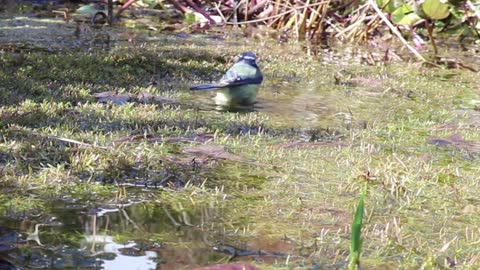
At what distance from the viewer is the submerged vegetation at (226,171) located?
191 centimetres

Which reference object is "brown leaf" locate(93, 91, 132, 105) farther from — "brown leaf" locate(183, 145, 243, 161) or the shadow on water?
the shadow on water

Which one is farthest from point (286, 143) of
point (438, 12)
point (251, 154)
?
point (438, 12)

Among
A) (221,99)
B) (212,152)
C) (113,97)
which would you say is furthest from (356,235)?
(221,99)

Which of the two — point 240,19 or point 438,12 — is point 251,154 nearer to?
point 438,12

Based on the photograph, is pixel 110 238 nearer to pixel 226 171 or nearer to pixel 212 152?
pixel 226 171

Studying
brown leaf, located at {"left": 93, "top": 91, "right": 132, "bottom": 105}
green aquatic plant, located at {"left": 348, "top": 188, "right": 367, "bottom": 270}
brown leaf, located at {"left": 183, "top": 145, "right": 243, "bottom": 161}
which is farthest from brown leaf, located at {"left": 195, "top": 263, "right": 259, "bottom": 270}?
brown leaf, located at {"left": 93, "top": 91, "right": 132, "bottom": 105}

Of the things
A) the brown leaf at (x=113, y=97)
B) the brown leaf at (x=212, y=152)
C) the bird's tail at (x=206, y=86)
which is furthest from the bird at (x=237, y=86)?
the brown leaf at (x=212, y=152)

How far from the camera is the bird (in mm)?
4355

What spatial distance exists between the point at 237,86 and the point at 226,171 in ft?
5.93

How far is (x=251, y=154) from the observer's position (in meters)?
2.93

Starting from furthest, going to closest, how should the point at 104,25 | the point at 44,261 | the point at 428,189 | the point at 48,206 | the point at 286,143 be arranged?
1. the point at 104,25
2. the point at 286,143
3. the point at 428,189
4. the point at 48,206
5. the point at 44,261

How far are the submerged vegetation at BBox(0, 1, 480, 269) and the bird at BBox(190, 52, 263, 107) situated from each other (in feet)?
0.27

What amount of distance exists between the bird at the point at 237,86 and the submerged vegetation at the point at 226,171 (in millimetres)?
82

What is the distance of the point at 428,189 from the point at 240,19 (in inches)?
278
